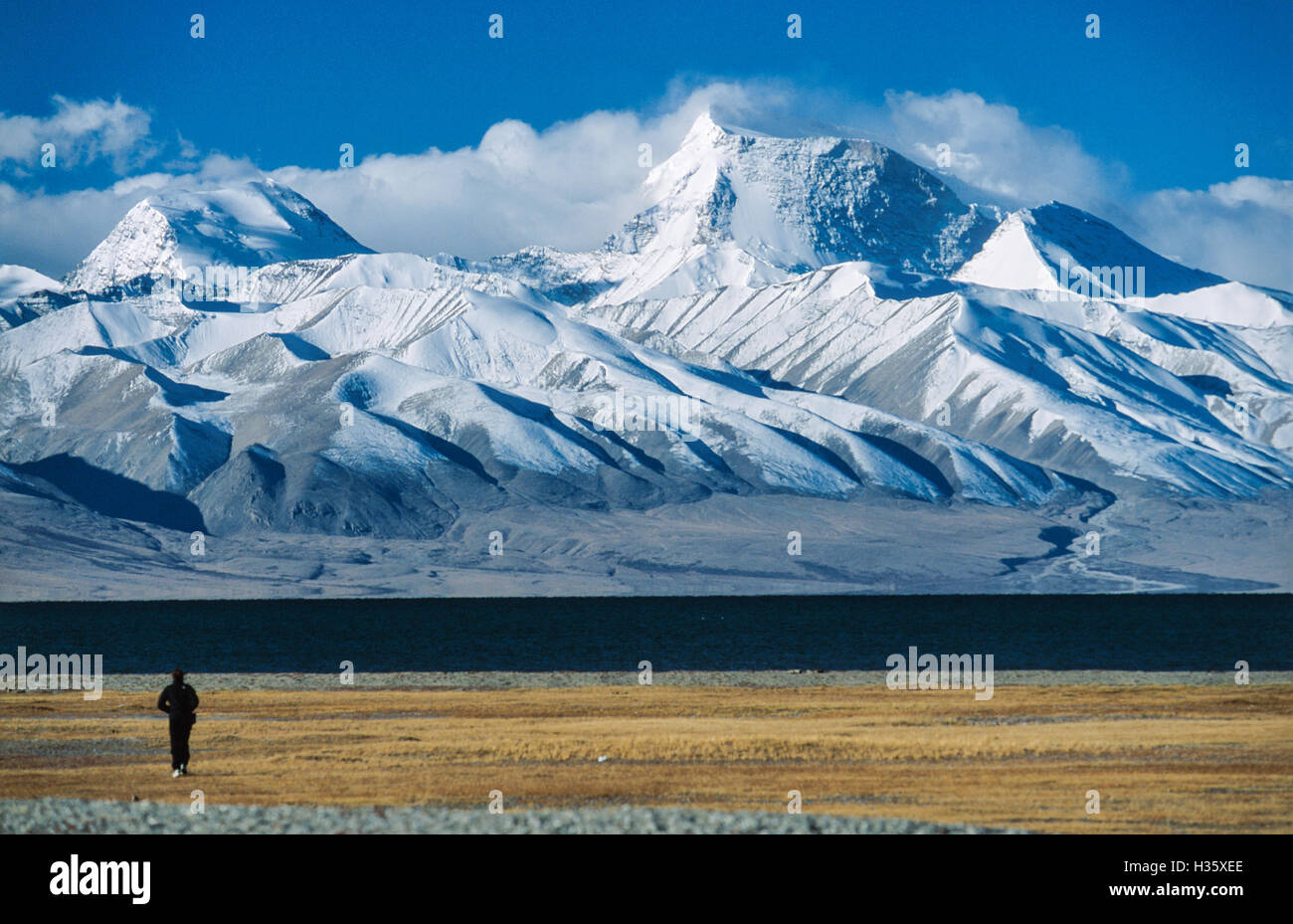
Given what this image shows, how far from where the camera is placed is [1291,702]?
62969 millimetres

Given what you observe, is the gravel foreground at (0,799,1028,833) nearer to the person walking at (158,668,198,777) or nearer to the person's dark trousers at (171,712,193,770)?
the person walking at (158,668,198,777)

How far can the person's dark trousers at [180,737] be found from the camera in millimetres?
36594

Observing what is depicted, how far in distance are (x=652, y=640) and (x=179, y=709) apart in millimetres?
105080

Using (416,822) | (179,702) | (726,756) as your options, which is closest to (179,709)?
(179,702)

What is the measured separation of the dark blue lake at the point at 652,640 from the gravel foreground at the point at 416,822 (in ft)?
239

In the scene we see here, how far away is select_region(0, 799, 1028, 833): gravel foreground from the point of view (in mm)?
28406

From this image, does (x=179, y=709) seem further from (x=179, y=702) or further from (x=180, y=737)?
(x=180, y=737)

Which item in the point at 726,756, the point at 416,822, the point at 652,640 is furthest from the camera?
the point at 652,640

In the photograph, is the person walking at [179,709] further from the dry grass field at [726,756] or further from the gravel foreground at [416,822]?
the gravel foreground at [416,822]

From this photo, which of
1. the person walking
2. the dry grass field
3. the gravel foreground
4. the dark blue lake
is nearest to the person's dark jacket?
the person walking

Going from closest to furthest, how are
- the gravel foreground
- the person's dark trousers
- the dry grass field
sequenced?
the gravel foreground < the dry grass field < the person's dark trousers

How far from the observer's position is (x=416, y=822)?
97.2 feet

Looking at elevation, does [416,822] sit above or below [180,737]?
below
